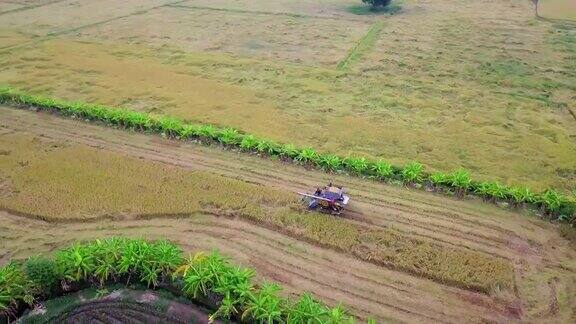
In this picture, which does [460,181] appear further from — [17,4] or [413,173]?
[17,4]

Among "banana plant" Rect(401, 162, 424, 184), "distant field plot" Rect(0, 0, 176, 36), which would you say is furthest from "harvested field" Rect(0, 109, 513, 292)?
"distant field plot" Rect(0, 0, 176, 36)

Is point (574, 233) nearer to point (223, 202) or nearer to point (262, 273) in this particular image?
point (262, 273)

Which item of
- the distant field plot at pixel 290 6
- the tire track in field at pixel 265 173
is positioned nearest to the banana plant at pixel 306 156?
the tire track in field at pixel 265 173

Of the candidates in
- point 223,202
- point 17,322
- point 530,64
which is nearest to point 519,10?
point 530,64

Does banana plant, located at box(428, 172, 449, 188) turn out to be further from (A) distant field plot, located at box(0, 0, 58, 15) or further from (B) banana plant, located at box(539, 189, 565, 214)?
(A) distant field plot, located at box(0, 0, 58, 15)

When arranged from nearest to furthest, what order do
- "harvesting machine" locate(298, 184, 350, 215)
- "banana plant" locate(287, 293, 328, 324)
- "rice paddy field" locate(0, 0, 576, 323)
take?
"banana plant" locate(287, 293, 328, 324) < "rice paddy field" locate(0, 0, 576, 323) < "harvesting machine" locate(298, 184, 350, 215)

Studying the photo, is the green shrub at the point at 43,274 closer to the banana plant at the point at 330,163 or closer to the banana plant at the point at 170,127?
the banana plant at the point at 170,127
